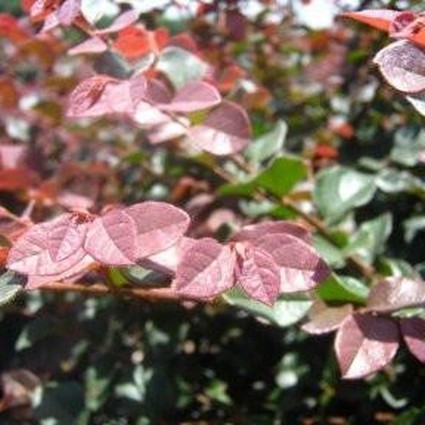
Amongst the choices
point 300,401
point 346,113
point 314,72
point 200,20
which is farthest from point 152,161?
point 314,72

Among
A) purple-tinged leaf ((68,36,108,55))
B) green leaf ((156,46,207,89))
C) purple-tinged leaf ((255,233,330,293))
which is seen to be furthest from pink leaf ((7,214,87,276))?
green leaf ((156,46,207,89))

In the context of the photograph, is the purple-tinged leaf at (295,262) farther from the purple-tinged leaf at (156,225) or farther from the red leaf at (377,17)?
the red leaf at (377,17)

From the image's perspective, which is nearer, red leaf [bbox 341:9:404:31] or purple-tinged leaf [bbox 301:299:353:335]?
red leaf [bbox 341:9:404:31]

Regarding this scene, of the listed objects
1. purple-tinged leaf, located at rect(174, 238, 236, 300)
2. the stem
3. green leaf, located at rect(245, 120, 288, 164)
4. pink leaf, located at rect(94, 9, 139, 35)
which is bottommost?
green leaf, located at rect(245, 120, 288, 164)

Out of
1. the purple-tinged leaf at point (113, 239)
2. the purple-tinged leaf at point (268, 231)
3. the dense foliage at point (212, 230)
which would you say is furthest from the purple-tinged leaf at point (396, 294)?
the purple-tinged leaf at point (113, 239)

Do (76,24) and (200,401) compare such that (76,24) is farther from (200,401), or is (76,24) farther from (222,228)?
(200,401)

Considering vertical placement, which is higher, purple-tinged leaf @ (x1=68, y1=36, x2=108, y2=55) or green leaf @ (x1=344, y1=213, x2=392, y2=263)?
purple-tinged leaf @ (x1=68, y1=36, x2=108, y2=55)

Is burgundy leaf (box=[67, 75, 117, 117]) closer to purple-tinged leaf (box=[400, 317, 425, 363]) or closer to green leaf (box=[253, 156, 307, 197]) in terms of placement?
green leaf (box=[253, 156, 307, 197])
